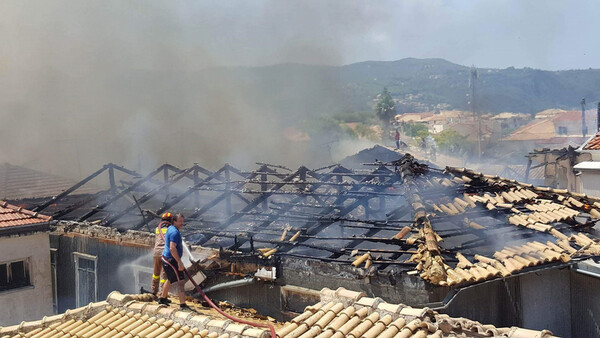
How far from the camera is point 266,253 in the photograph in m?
8.66

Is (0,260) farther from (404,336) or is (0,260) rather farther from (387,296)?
(404,336)

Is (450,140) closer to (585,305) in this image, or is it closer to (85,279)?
(85,279)

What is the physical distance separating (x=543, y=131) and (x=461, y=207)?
4484cm

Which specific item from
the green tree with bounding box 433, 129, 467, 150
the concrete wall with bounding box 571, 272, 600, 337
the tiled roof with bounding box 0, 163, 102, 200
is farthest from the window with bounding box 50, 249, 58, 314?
the green tree with bounding box 433, 129, 467, 150

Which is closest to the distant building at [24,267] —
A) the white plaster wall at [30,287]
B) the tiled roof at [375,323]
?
the white plaster wall at [30,287]

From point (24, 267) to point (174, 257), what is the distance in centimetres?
660

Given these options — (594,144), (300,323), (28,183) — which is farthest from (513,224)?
(28,183)

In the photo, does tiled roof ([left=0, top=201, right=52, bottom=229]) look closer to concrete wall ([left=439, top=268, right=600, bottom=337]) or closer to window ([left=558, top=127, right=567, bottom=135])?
concrete wall ([left=439, top=268, right=600, bottom=337])

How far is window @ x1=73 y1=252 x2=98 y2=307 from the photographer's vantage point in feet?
39.2

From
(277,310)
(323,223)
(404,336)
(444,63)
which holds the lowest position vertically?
(277,310)

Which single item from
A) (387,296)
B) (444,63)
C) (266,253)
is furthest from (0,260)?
(444,63)

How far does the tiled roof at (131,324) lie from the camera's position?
595cm

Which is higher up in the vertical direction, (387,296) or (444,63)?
(444,63)

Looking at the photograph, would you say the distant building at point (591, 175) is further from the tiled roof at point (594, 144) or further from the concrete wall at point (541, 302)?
the concrete wall at point (541, 302)
